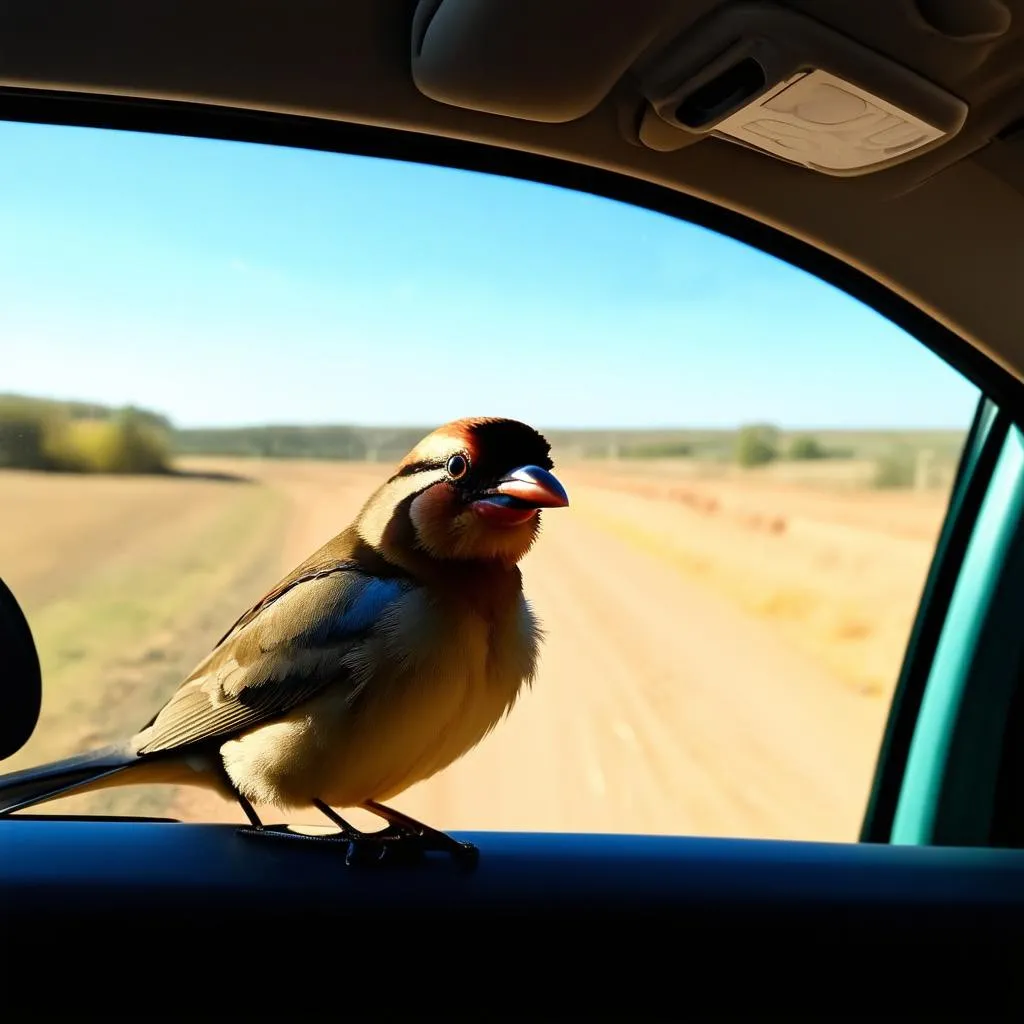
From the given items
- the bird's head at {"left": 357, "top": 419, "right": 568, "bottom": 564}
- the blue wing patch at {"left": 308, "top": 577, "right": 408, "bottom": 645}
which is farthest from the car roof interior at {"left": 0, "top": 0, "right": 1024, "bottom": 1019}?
the bird's head at {"left": 357, "top": 419, "right": 568, "bottom": 564}

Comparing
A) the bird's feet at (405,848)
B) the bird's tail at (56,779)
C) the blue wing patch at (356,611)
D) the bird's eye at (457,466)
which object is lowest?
the bird's feet at (405,848)

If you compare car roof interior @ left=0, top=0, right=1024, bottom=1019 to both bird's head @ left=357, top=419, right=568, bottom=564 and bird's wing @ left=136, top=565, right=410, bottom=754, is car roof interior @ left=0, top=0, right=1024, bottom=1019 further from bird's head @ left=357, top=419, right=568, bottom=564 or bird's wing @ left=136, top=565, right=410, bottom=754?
bird's head @ left=357, top=419, right=568, bottom=564

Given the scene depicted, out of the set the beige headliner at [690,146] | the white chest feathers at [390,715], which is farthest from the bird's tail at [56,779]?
the beige headliner at [690,146]

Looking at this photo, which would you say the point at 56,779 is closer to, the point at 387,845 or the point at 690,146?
the point at 387,845

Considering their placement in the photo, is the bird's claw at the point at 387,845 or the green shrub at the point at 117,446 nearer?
the bird's claw at the point at 387,845

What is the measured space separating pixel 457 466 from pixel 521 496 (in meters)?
0.15

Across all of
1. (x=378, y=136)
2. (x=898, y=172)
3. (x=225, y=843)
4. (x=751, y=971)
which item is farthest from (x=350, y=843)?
(x=898, y=172)

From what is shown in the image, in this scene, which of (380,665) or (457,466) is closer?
(380,665)

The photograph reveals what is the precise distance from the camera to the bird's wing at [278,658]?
1.57 metres

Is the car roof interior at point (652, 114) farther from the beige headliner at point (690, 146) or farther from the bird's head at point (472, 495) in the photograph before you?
the bird's head at point (472, 495)

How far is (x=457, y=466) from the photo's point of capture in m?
1.65

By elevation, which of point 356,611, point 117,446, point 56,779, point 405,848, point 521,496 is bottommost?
point 405,848

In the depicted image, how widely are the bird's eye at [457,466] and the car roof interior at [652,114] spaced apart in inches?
22.3

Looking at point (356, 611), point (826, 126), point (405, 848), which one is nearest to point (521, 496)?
point (356, 611)
